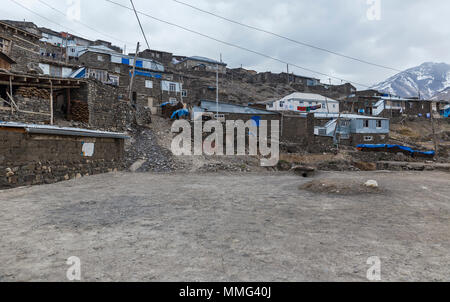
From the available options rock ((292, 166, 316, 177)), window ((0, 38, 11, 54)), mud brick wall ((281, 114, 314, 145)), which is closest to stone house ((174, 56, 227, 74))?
mud brick wall ((281, 114, 314, 145))

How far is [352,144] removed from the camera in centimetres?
3584

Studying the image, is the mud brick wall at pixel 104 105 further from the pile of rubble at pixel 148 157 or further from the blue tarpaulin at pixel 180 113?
the blue tarpaulin at pixel 180 113

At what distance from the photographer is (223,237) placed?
4340 millimetres

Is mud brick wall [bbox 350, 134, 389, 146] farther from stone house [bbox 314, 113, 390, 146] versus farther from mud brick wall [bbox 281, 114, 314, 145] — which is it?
mud brick wall [bbox 281, 114, 314, 145]

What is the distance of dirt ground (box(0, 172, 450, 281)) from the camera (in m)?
3.07

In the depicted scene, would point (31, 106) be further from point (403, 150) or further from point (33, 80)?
point (403, 150)

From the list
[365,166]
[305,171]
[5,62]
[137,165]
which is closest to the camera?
[305,171]

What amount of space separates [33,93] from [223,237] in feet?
54.2

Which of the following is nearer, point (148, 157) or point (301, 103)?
point (148, 157)

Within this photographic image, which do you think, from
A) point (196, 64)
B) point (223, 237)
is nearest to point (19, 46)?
point (223, 237)

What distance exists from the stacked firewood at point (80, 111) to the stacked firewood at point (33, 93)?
2.03m
